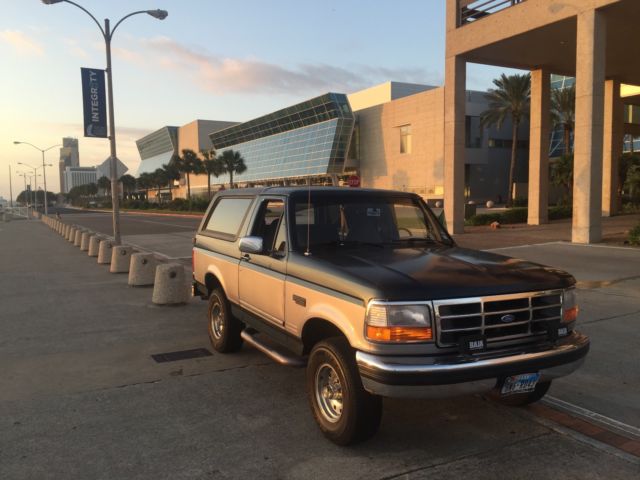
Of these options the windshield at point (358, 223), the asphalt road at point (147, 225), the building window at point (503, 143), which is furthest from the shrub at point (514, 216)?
the building window at point (503, 143)

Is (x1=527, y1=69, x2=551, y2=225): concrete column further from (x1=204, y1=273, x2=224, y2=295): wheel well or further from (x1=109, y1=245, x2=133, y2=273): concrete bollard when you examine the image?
(x1=204, y1=273, x2=224, y2=295): wheel well

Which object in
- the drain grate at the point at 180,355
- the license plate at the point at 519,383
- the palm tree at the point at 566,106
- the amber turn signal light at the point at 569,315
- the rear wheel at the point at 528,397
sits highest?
the palm tree at the point at 566,106

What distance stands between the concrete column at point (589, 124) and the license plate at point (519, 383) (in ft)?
53.1

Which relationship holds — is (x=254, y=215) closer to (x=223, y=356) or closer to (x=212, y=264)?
(x=212, y=264)

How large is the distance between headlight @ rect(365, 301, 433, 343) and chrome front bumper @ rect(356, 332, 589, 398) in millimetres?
133

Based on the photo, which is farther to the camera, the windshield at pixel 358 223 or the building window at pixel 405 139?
the building window at pixel 405 139

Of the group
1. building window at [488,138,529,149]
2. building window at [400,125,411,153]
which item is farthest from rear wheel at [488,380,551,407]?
building window at [488,138,529,149]

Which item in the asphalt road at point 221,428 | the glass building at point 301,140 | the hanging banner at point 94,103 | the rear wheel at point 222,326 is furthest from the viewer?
the glass building at point 301,140

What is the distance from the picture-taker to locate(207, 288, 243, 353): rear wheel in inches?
229

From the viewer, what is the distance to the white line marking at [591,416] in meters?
4.01

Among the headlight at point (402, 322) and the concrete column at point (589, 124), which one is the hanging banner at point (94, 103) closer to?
the concrete column at point (589, 124)

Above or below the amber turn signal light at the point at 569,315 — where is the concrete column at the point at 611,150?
above

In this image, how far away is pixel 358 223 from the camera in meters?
4.74

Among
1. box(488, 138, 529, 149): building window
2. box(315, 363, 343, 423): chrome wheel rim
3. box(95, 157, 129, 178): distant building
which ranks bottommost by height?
box(315, 363, 343, 423): chrome wheel rim
